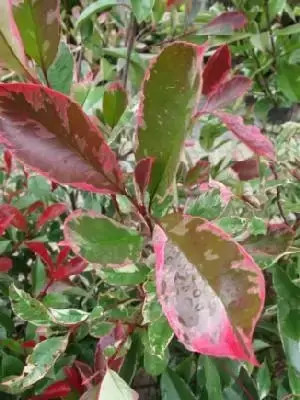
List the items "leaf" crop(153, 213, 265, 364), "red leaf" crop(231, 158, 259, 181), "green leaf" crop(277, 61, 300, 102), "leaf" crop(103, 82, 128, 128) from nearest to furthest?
"leaf" crop(153, 213, 265, 364) → "leaf" crop(103, 82, 128, 128) → "red leaf" crop(231, 158, 259, 181) → "green leaf" crop(277, 61, 300, 102)

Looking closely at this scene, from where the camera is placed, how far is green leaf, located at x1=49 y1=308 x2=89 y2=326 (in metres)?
0.46

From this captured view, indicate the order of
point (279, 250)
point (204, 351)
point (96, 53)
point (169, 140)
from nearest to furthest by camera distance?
1. point (204, 351)
2. point (169, 140)
3. point (279, 250)
4. point (96, 53)

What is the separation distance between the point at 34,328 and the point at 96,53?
1.54ft

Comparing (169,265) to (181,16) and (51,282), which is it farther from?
(181,16)

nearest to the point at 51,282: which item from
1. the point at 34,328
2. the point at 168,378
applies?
the point at 34,328

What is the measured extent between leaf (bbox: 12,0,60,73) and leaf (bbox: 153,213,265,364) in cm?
17

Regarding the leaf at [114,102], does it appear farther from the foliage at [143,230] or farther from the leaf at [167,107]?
the leaf at [167,107]

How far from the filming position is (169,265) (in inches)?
12.2

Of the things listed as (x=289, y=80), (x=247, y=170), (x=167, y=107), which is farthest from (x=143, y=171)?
(x=289, y=80)

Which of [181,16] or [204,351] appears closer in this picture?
[204,351]

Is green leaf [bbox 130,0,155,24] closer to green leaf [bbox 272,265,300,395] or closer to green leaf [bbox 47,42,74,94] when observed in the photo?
green leaf [bbox 47,42,74,94]

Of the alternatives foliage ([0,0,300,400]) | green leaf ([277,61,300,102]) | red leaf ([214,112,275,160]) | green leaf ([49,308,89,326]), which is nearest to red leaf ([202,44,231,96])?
foliage ([0,0,300,400])

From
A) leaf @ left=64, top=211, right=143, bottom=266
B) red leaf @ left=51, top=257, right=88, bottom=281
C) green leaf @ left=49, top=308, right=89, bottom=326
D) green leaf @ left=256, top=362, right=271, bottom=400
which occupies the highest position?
leaf @ left=64, top=211, right=143, bottom=266

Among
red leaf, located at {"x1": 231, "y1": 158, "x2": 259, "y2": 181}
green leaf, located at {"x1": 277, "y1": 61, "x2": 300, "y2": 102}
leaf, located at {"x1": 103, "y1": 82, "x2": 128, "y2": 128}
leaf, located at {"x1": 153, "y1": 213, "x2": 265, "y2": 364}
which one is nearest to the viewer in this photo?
leaf, located at {"x1": 153, "y1": 213, "x2": 265, "y2": 364}
